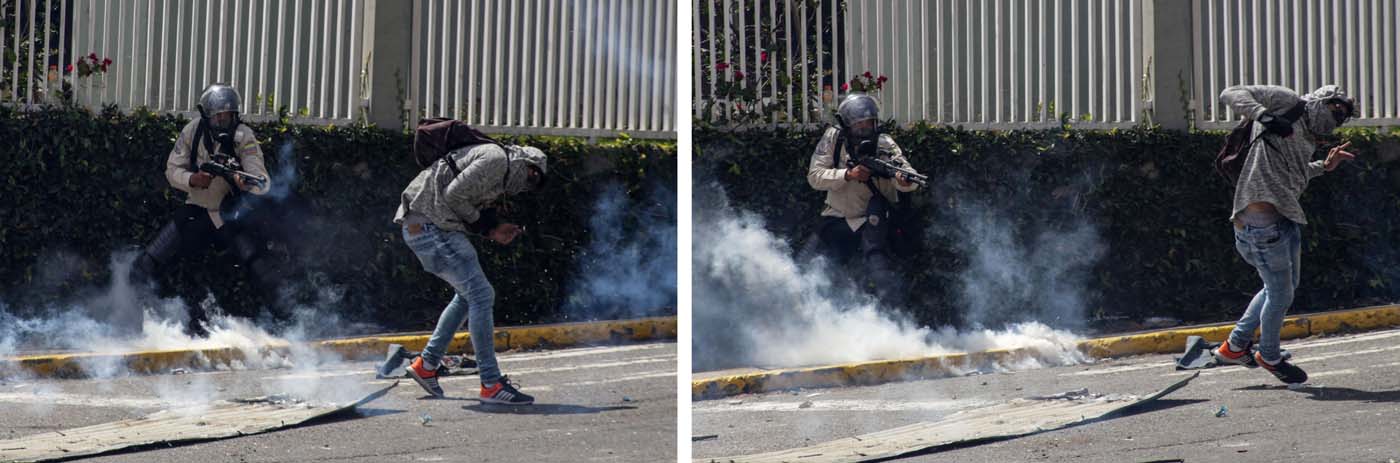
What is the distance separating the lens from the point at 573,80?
5148mm

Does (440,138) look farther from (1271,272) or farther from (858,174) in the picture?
(1271,272)

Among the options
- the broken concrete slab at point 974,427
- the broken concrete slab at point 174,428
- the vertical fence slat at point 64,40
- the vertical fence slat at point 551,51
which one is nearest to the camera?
the broken concrete slab at point 174,428

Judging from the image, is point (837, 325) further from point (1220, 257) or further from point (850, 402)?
point (1220, 257)

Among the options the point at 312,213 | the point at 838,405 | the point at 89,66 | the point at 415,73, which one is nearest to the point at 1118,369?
the point at 838,405

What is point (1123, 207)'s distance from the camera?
4793 mm

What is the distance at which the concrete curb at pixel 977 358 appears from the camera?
460 centimetres

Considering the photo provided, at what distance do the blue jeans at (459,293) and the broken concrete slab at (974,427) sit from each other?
0.82m

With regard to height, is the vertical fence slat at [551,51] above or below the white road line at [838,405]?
above

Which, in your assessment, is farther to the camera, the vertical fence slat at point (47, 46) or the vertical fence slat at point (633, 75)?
the vertical fence slat at point (633, 75)

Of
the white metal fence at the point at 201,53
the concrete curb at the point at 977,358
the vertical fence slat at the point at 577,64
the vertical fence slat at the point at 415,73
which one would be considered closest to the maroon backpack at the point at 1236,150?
the concrete curb at the point at 977,358

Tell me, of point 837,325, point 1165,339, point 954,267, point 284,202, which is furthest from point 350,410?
point 1165,339

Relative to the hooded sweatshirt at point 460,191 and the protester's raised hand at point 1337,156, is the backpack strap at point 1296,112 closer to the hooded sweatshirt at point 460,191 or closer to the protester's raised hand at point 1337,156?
the protester's raised hand at point 1337,156

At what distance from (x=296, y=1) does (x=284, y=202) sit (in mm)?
598

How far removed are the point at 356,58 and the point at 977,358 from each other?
2.04m
